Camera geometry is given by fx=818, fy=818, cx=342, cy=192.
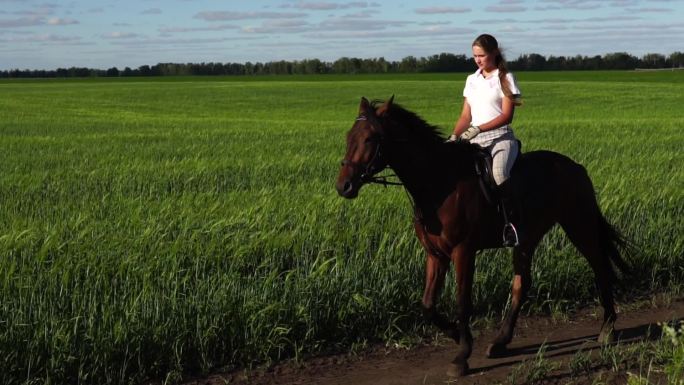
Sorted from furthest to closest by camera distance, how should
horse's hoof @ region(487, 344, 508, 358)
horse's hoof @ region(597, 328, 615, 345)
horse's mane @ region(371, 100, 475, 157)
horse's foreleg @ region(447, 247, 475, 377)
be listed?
horse's hoof @ region(597, 328, 615, 345)
horse's hoof @ region(487, 344, 508, 358)
horse's foreleg @ region(447, 247, 475, 377)
horse's mane @ region(371, 100, 475, 157)

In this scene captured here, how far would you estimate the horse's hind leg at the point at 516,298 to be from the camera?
6.27 metres

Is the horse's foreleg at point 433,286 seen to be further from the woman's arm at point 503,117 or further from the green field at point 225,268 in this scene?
the woman's arm at point 503,117

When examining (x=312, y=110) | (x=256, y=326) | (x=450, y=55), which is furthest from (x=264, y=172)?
(x=450, y=55)

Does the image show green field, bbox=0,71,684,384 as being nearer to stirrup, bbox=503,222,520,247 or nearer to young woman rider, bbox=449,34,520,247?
stirrup, bbox=503,222,520,247

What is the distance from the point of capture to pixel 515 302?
6469mm

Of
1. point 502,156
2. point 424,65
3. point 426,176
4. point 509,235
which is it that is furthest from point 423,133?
point 424,65

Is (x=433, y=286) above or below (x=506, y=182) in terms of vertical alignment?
below

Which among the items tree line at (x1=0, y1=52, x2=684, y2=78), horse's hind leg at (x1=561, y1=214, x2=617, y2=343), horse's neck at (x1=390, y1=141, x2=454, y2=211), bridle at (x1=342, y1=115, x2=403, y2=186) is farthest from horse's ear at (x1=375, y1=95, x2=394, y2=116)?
tree line at (x1=0, y1=52, x2=684, y2=78)

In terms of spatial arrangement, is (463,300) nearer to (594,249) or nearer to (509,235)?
(509,235)

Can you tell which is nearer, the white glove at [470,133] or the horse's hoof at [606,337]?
the white glove at [470,133]

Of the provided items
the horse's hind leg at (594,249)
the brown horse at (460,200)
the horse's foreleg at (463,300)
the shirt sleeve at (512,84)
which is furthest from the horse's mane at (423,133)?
the horse's hind leg at (594,249)

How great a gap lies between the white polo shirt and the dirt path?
5.21 feet

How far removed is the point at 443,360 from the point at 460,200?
1.28 meters

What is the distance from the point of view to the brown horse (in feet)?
17.3
